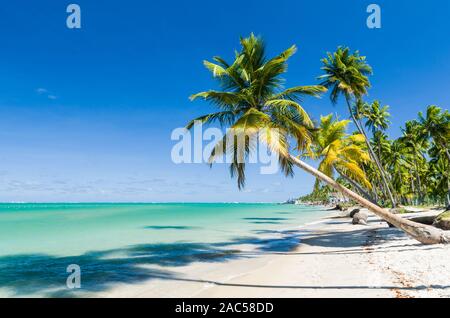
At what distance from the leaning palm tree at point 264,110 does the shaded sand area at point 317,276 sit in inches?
61.3

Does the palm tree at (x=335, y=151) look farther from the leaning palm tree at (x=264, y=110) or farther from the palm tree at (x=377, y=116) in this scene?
the palm tree at (x=377, y=116)

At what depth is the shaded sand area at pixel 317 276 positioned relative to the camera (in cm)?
645

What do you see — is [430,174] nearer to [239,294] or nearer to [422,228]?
[422,228]

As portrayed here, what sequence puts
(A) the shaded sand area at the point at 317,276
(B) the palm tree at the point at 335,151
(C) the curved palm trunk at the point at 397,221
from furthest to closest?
(B) the palm tree at the point at 335,151 → (C) the curved palm trunk at the point at 397,221 → (A) the shaded sand area at the point at 317,276

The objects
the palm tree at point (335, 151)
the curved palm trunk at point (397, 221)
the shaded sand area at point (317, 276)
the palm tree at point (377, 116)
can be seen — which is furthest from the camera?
the palm tree at point (377, 116)

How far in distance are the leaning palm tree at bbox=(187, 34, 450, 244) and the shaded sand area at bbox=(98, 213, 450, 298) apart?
61.3 inches

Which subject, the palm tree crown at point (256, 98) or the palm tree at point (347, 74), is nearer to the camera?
the palm tree crown at point (256, 98)

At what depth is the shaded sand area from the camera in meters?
6.45

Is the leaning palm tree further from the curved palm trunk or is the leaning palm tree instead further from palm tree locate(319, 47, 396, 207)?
palm tree locate(319, 47, 396, 207)

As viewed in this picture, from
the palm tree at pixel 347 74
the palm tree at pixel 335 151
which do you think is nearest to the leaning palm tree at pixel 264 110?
the palm tree at pixel 335 151

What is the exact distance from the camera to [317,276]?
7.92m

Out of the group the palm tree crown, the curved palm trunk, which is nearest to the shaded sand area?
the curved palm trunk

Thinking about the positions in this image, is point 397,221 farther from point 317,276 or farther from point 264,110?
point 264,110
